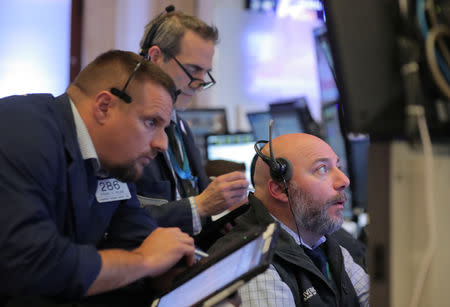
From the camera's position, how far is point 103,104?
1.24 metres

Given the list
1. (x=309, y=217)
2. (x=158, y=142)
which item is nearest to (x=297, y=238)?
(x=309, y=217)

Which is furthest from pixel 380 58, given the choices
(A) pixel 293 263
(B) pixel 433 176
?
(A) pixel 293 263

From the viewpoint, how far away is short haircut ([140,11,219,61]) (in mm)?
2010

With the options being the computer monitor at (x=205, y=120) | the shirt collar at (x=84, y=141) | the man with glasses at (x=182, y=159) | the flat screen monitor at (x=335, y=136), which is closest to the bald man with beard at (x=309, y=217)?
the man with glasses at (x=182, y=159)

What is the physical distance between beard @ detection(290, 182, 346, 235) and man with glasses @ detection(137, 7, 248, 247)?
7.8 inches

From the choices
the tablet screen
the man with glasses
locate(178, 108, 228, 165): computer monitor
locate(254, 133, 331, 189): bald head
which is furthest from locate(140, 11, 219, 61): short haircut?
locate(178, 108, 228, 165): computer monitor

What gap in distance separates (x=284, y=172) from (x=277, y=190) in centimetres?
9

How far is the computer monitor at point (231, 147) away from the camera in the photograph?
128 inches

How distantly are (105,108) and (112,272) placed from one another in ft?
1.38

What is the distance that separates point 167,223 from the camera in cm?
167

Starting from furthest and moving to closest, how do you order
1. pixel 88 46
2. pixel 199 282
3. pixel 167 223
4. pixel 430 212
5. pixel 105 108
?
pixel 88 46, pixel 167 223, pixel 105 108, pixel 199 282, pixel 430 212

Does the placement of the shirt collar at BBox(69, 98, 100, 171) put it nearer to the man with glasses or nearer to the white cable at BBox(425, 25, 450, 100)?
the man with glasses

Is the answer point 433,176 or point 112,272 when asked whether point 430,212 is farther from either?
point 112,272

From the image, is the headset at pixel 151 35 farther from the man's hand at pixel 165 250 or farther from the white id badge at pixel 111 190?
the man's hand at pixel 165 250
